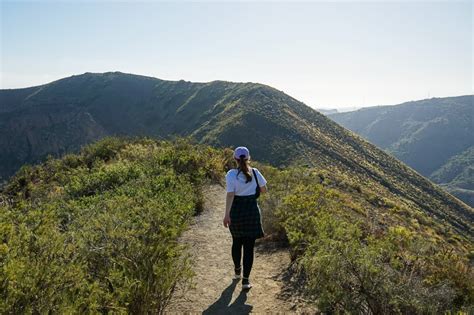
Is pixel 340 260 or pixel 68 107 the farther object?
pixel 68 107

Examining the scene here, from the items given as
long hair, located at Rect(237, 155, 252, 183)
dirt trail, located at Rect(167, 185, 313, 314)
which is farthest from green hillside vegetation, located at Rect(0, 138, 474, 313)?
long hair, located at Rect(237, 155, 252, 183)

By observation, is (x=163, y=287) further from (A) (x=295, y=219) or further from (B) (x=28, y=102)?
(B) (x=28, y=102)

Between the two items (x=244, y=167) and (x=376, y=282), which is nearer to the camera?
(x=376, y=282)

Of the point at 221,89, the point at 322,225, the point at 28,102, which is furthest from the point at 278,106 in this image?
the point at 28,102

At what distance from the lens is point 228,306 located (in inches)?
192

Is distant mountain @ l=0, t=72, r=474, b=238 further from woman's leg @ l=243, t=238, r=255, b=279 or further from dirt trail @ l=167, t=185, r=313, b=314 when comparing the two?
woman's leg @ l=243, t=238, r=255, b=279

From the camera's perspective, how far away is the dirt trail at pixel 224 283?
4875mm

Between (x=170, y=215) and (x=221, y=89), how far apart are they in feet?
276

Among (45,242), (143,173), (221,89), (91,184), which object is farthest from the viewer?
(221,89)

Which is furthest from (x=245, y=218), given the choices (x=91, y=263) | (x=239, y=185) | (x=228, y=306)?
(x=91, y=263)

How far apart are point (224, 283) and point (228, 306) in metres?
0.73

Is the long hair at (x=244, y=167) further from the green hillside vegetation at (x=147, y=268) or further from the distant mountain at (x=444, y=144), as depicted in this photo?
the distant mountain at (x=444, y=144)

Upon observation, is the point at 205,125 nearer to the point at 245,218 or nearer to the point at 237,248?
the point at 237,248

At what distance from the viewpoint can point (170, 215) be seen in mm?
4660
